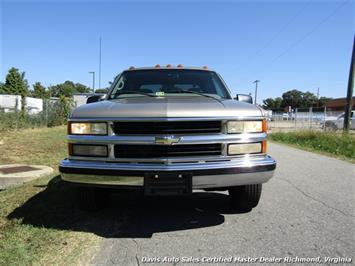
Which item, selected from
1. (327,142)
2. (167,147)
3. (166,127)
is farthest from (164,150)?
(327,142)

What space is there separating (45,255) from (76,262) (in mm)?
331

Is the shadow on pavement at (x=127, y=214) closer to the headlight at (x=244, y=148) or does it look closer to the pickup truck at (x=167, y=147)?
the pickup truck at (x=167, y=147)

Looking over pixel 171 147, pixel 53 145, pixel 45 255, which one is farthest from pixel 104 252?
pixel 53 145

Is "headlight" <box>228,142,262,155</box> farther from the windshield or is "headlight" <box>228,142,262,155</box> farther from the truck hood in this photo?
the windshield

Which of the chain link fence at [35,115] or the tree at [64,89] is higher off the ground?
the tree at [64,89]

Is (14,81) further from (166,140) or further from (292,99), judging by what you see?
(292,99)

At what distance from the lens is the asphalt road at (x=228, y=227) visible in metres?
3.42

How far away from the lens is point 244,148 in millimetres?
3918

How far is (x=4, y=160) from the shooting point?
8523mm

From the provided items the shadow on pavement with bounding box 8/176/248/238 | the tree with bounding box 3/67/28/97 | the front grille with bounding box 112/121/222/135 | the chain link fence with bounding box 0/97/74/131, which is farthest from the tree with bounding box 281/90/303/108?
the front grille with bounding box 112/121/222/135

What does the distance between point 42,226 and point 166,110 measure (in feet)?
6.15

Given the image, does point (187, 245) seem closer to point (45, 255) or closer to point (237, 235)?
point (237, 235)

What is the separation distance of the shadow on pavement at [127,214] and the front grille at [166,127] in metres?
1.08

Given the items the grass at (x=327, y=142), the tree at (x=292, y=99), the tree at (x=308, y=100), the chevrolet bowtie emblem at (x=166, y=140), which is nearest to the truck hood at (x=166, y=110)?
the chevrolet bowtie emblem at (x=166, y=140)
